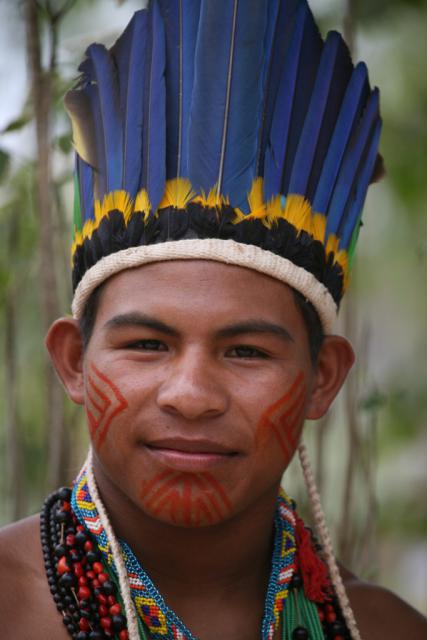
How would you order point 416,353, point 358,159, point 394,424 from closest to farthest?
point 358,159
point 394,424
point 416,353

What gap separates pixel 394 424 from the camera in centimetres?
580

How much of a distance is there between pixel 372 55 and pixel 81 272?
2.95 meters

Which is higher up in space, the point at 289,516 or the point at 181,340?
the point at 181,340

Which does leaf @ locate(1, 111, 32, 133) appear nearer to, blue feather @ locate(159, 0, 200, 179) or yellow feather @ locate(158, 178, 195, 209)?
blue feather @ locate(159, 0, 200, 179)

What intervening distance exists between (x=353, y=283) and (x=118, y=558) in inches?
71.5

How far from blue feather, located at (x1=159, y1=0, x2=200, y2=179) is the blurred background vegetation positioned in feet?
2.89

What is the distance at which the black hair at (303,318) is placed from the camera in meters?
2.53

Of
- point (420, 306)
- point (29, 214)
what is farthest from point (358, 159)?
point (420, 306)

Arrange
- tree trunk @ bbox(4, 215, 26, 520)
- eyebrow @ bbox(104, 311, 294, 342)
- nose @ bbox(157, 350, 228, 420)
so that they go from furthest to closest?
1. tree trunk @ bbox(4, 215, 26, 520)
2. eyebrow @ bbox(104, 311, 294, 342)
3. nose @ bbox(157, 350, 228, 420)

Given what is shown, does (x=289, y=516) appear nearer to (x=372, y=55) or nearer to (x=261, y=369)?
(x=261, y=369)

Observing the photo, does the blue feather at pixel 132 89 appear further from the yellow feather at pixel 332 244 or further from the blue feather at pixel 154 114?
the yellow feather at pixel 332 244

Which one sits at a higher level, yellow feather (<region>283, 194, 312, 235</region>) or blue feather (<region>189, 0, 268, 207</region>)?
blue feather (<region>189, 0, 268, 207</region>)

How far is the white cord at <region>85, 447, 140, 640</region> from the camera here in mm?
2395

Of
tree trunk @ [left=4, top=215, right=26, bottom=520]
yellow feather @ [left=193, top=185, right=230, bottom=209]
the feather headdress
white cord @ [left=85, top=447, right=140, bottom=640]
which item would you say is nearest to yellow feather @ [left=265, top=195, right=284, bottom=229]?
the feather headdress
